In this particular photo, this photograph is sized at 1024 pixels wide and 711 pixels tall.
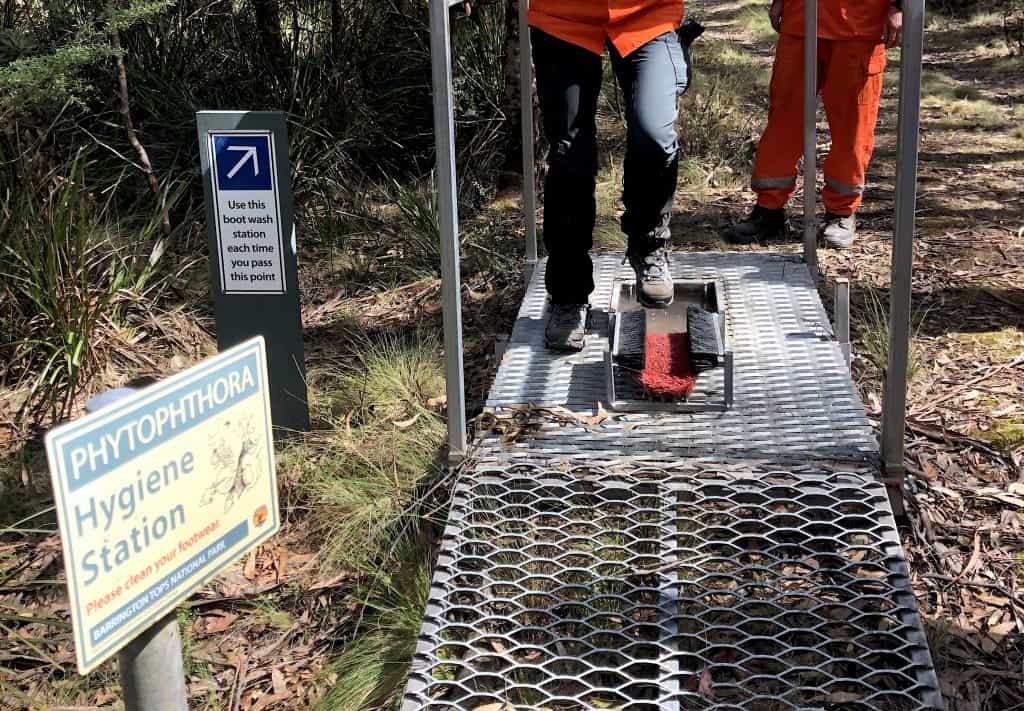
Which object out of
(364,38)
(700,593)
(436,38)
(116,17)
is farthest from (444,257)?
(364,38)

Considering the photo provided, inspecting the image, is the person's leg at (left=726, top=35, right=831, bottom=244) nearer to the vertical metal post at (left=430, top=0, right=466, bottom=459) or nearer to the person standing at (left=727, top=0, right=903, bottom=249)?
the person standing at (left=727, top=0, right=903, bottom=249)

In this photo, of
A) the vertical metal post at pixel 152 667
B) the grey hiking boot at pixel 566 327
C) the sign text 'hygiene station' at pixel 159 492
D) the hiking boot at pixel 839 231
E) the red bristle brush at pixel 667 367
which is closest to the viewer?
the sign text 'hygiene station' at pixel 159 492

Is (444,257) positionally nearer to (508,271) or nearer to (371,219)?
(508,271)

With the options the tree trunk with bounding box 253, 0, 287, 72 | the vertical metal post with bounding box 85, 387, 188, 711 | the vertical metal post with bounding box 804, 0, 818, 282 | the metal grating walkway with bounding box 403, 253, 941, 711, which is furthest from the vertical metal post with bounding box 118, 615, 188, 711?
the tree trunk with bounding box 253, 0, 287, 72

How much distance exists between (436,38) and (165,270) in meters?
2.62

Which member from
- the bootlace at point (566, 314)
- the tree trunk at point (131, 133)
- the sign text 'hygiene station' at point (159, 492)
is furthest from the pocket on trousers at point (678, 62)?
the sign text 'hygiene station' at point (159, 492)

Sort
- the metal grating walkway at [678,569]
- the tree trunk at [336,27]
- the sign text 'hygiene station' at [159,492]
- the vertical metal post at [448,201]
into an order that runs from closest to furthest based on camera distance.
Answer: the sign text 'hygiene station' at [159,492]
the metal grating walkway at [678,569]
the vertical metal post at [448,201]
the tree trunk at [336,27]

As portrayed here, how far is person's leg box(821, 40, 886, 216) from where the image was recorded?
543cm

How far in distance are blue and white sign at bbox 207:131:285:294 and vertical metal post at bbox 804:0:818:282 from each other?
2.18 meters

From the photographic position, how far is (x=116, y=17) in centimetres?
467

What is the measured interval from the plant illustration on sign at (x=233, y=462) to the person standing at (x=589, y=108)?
7.91 feet

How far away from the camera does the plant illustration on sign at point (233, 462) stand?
1.46 metres

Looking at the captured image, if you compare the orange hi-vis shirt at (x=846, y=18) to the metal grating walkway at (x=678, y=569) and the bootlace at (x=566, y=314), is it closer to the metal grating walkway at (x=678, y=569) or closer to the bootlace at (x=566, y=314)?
the bootlace at (x=566, y=314)

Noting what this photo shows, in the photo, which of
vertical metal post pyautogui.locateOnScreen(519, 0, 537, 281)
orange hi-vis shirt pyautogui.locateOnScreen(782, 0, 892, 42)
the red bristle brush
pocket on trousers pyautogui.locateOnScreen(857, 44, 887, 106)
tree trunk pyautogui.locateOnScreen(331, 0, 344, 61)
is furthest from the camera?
tree trunk pyautogui.locateOnScreen(331, 0, 344, 61)
